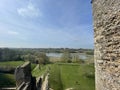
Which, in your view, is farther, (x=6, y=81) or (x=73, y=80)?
(x=6, y=81)

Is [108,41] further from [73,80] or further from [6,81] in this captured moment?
[6,81]

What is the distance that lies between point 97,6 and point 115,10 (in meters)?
1.13

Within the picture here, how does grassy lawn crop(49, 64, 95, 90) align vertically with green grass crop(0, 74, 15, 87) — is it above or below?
above

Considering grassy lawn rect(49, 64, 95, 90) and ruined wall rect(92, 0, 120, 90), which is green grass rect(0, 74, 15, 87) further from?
ruined wall rect(92, 0, 120, 90)

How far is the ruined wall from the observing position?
149 inches

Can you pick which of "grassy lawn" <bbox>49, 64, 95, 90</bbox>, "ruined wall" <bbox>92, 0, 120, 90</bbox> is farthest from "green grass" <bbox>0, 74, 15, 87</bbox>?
"ruined wall" <bbox>92, 0, 120, 90</bbox>

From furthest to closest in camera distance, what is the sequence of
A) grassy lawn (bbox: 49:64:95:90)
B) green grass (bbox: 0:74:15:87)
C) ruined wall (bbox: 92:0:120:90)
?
green grass (bbox: 0:74:15:87) → grassy lawn (bbox: 49:64:95:90) → ruined wall (bbox: 92:0:120:90)

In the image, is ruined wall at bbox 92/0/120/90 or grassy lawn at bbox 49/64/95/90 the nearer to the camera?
ruined wall at bbox 92/0/120/90

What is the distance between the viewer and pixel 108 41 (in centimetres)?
419

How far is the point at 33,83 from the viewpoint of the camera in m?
14.3

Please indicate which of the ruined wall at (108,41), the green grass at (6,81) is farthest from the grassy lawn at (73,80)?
the ruined wall at (108,41)

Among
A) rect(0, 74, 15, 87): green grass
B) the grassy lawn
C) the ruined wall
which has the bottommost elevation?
rect(0, 74, 15, 87): green grass

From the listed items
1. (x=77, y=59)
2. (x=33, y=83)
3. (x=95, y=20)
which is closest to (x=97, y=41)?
(x=95, y=20)

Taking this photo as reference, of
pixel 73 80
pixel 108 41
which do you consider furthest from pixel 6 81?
pixel 108 41
